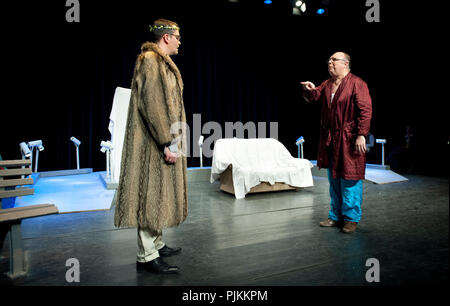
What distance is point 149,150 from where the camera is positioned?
150 cm

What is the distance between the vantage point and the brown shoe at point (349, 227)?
2.22m

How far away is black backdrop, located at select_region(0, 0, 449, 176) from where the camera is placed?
525 centimetres

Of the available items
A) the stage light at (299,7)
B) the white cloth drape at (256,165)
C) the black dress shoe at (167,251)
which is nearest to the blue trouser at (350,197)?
the black dress shoe at (167,251)

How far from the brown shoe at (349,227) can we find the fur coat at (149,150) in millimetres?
1437

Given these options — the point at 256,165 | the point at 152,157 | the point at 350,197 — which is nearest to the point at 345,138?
the point at 350,197

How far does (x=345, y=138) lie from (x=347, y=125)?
104mm

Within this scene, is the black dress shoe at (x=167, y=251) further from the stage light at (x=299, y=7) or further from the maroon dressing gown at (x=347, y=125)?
the stage light at (x=299, y=7)

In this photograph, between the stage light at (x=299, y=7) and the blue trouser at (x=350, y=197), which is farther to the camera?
the stage light at (x=299, y=7)

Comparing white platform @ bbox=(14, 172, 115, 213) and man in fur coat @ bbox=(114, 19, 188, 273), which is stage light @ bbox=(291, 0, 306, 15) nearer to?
white platform @ bbox=(14, 172, 115, 213)

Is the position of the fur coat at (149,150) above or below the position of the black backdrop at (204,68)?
below

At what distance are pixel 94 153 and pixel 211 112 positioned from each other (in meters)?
2.91

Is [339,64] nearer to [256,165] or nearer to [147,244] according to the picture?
[147,244]

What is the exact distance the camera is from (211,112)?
7168mm
